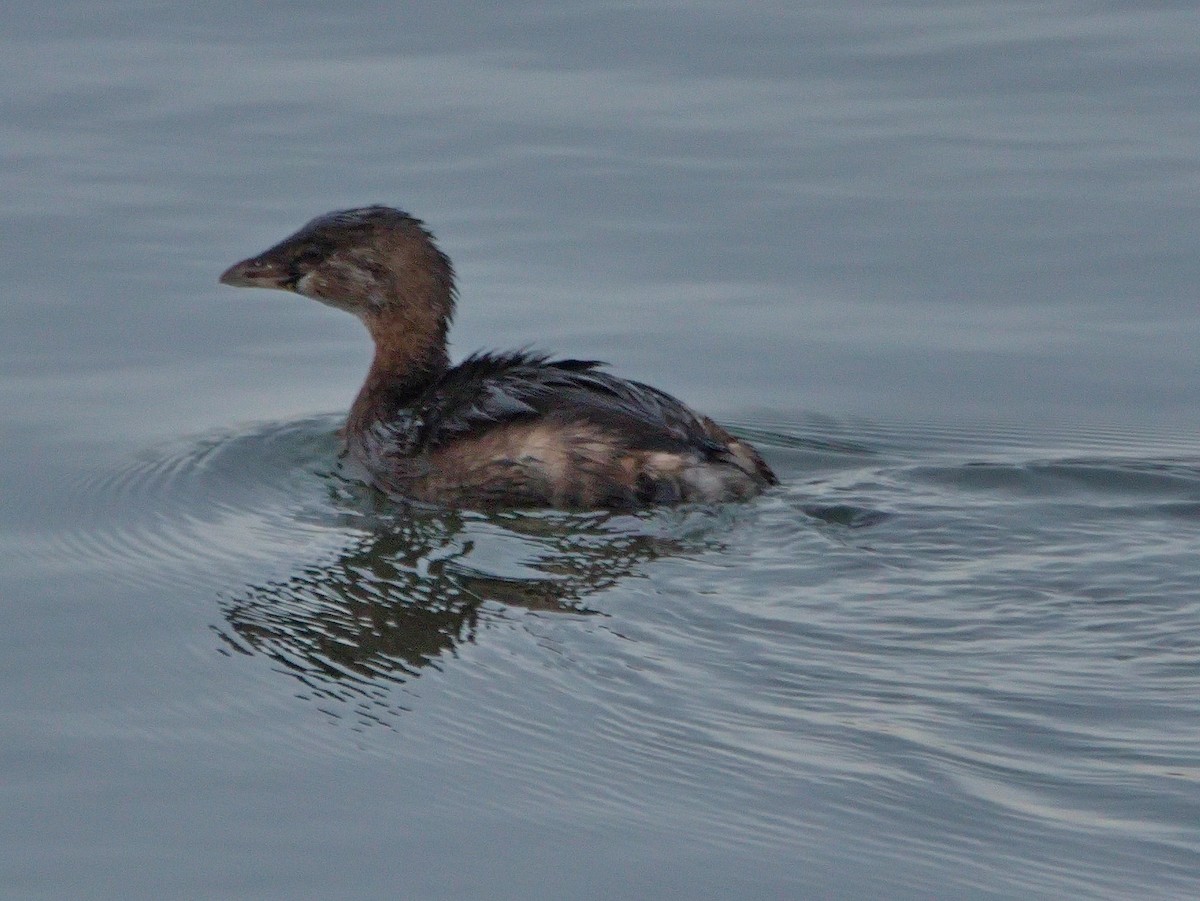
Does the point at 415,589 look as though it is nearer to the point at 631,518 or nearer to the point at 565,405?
the point at 631,518

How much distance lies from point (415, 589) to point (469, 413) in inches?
52.1

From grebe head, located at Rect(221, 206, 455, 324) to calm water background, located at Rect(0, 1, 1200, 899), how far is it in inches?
22.2

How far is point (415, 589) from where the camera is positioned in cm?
691

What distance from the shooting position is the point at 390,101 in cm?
1223

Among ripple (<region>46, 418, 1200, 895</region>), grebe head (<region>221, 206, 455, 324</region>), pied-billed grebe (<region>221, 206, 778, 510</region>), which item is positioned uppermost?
grebe head (<region>221, 206, 455, 324</region>)

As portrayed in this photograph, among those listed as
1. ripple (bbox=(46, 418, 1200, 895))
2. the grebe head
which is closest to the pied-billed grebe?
the grebe head

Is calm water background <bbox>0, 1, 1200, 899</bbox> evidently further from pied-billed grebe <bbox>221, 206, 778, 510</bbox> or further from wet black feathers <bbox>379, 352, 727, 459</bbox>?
wet black feathers <bbox>379, 352, 727, 459</bbox>

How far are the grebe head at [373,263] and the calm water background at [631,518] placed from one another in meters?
0.56

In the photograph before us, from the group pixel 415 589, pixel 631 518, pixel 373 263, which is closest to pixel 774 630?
pixel 415 589

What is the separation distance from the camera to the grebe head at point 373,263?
29.1 ft

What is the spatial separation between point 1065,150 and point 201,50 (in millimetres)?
5138

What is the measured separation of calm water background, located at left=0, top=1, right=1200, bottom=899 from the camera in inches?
200

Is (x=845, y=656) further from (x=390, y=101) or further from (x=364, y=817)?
(x=390, y=101)

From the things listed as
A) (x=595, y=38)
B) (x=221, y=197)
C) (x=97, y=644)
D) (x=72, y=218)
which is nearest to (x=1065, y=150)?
(x=595, y=38)
